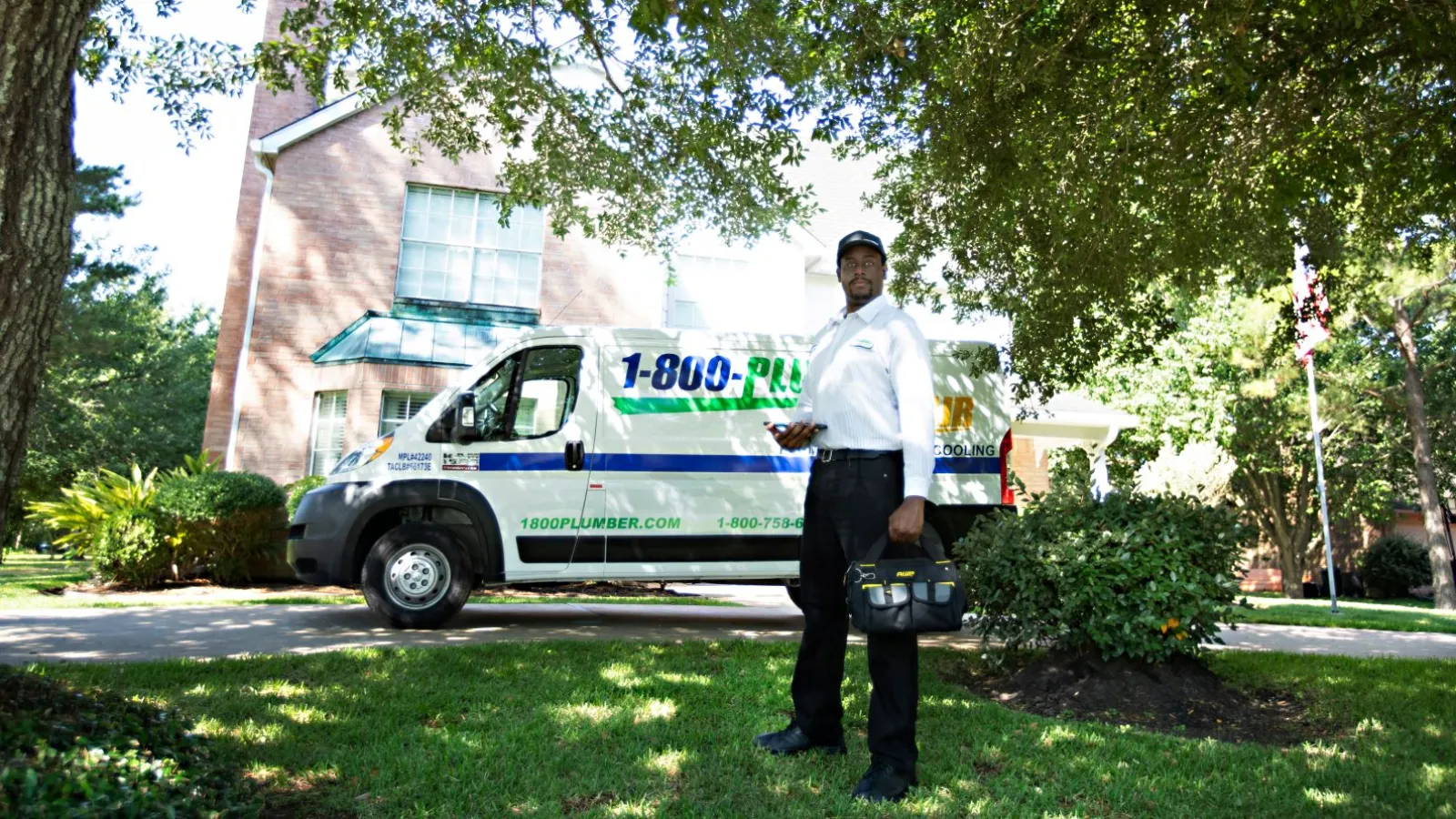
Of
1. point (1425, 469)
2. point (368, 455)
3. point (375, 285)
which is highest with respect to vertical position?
point (375, 285)

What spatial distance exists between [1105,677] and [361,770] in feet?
12.9

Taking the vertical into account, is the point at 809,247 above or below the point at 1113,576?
above

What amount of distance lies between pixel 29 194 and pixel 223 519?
9576 millimetres

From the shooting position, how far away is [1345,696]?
5551 millimetres

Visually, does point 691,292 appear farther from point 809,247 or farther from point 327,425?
point 327,425

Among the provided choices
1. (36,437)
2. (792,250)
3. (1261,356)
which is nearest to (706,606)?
(792,250)

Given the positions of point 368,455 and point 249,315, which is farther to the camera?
point 249,315

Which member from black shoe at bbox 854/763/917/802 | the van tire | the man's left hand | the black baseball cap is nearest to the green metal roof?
the van tire

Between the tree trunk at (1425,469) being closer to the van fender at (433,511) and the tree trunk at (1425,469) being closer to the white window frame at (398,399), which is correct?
the white window frame at (398,399)

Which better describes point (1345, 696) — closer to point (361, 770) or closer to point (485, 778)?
point (485, 778)

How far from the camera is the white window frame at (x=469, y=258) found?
16766mm

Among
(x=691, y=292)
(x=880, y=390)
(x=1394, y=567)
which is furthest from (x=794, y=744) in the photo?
(x=1394, y=567)

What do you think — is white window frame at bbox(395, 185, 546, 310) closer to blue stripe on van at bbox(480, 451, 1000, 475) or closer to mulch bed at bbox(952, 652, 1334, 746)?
blue stripe on van at bbox(480, 451, 1000, 475)

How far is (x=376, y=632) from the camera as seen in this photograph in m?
7.59
